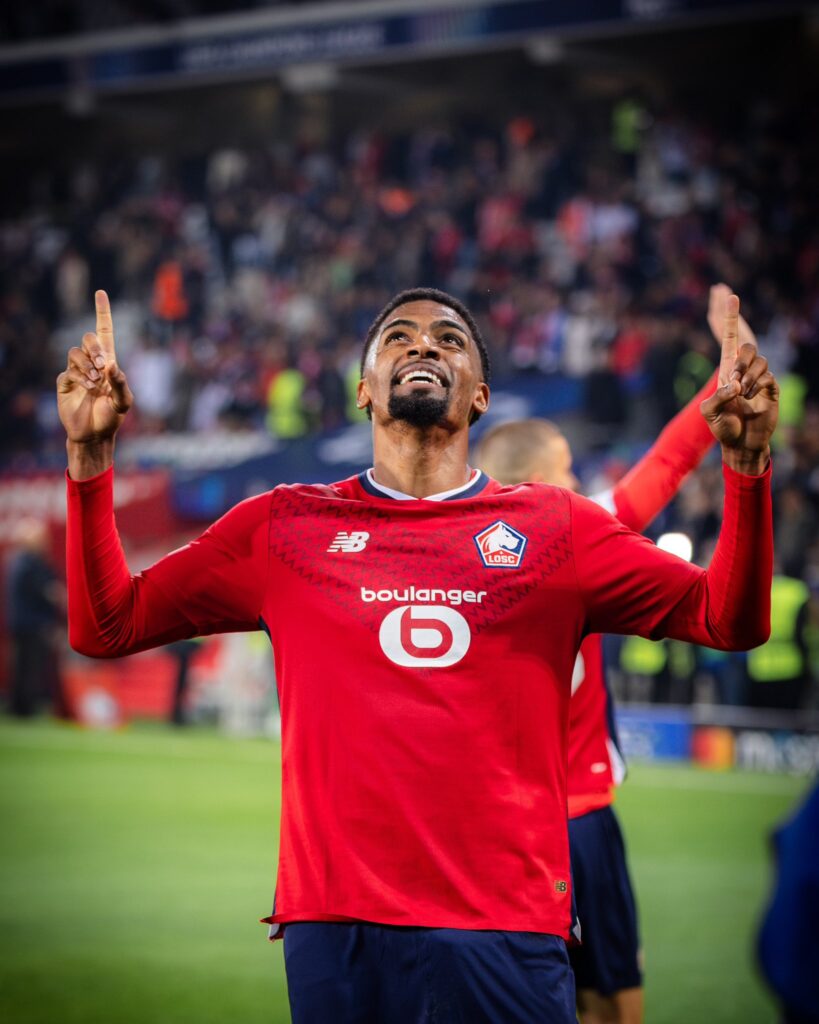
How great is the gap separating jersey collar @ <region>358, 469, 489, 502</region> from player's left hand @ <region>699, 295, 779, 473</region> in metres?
0.61

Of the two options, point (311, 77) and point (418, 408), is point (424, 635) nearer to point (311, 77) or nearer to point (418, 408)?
point (418, 408)

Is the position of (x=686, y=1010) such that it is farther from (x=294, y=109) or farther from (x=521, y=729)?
(x=294, y=109)

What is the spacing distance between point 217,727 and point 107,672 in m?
1.60

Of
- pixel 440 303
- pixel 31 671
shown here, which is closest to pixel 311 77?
pixel 31 671

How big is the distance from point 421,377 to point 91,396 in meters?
Result: 0.71

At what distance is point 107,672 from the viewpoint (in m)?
16.4

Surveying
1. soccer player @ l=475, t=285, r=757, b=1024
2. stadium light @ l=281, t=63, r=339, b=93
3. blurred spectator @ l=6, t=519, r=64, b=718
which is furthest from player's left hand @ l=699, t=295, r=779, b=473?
stadium light @ l=281, t=63, r=339, b=93

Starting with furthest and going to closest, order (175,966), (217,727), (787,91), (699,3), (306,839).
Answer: (787,91) < (699,3) < (217,727) < (175,966) < (306,839)

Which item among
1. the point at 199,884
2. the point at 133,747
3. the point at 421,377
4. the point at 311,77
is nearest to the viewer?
the point at 421,377

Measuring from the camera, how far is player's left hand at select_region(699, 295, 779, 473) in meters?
2.70

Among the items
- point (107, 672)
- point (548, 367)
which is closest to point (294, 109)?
point (548, 367)

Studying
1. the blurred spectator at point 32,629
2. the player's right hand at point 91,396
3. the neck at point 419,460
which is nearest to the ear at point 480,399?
the neck at point 419,460

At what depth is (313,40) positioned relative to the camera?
22078 mm

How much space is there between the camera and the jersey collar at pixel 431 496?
122 inches
